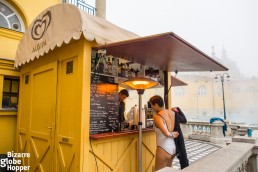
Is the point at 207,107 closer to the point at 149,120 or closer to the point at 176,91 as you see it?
the point at 176,91

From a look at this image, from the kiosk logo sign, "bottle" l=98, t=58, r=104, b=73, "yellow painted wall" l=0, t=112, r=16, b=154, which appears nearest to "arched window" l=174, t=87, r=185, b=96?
"yellow painted wall" l=0, t=112, r=16, b=154

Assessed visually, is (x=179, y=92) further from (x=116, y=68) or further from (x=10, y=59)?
(x=116, y=68)

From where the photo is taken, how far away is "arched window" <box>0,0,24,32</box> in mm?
7551

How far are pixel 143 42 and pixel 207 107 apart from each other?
181ft

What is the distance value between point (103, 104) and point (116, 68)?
3.75ft

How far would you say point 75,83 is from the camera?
4281 mm

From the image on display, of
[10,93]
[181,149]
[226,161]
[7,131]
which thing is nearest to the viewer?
[226,161]

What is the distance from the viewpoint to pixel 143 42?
11.9ft

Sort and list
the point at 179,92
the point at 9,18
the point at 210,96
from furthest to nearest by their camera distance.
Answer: the point at 179,92
the point at 210,96
the point at 9,18

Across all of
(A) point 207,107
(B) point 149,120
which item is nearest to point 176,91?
(A) point 207,107

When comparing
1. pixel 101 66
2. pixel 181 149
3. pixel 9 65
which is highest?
pixel 9 65

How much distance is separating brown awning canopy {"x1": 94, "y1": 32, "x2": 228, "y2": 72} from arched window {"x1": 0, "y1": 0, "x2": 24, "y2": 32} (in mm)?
5542

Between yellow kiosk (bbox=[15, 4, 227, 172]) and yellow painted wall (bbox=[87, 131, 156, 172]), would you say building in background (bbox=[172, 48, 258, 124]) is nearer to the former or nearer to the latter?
yellow painted wall (bbox=[87, 131, 156, 172])

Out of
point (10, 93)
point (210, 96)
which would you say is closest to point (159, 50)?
point (10, 93)
